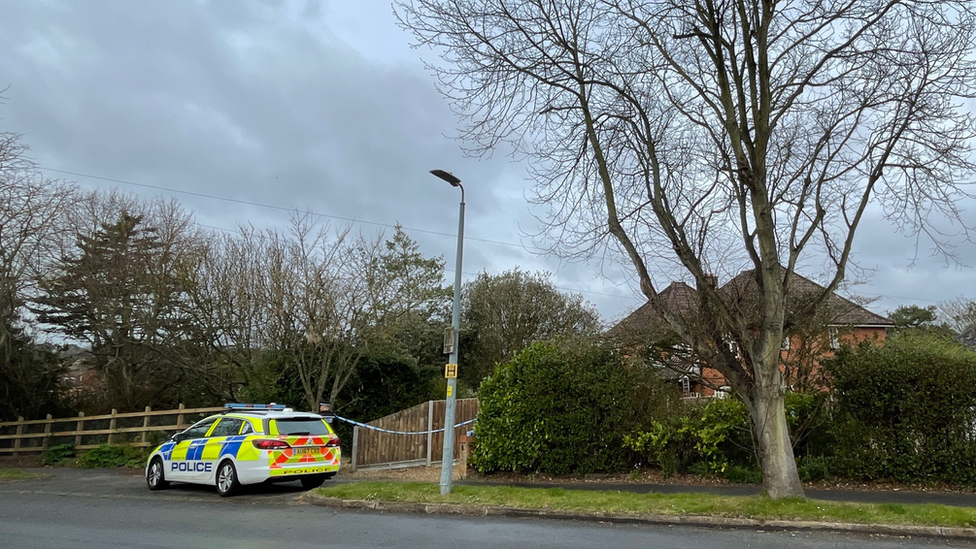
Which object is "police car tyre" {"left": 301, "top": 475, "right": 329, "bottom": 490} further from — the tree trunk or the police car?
the tree trunk

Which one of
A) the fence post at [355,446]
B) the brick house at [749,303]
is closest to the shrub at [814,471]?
the brick house at [749,303]

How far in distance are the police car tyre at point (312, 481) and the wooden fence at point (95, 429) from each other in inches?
268

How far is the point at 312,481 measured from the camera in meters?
13.5

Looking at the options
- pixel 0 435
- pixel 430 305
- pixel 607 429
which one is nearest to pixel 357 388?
pixel 430 305

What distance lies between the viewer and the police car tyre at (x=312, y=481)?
13.3 metres

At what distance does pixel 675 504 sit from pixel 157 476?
1042cm

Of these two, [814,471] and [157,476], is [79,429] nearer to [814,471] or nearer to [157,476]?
[157,476]

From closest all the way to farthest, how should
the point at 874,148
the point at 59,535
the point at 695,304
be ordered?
the point at 59,535
the point at 874,148
the point at 695,304

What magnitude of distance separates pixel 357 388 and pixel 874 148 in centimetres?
1518

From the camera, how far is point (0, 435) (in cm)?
2475

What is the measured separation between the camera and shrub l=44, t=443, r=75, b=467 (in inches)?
860

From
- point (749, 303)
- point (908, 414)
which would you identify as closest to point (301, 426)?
point (749, 303)

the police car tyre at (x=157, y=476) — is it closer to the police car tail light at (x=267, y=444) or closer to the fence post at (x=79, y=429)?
the police car tail light at (x=267, y=444)

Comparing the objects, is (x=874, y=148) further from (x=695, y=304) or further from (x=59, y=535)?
(x=59, y=535)
